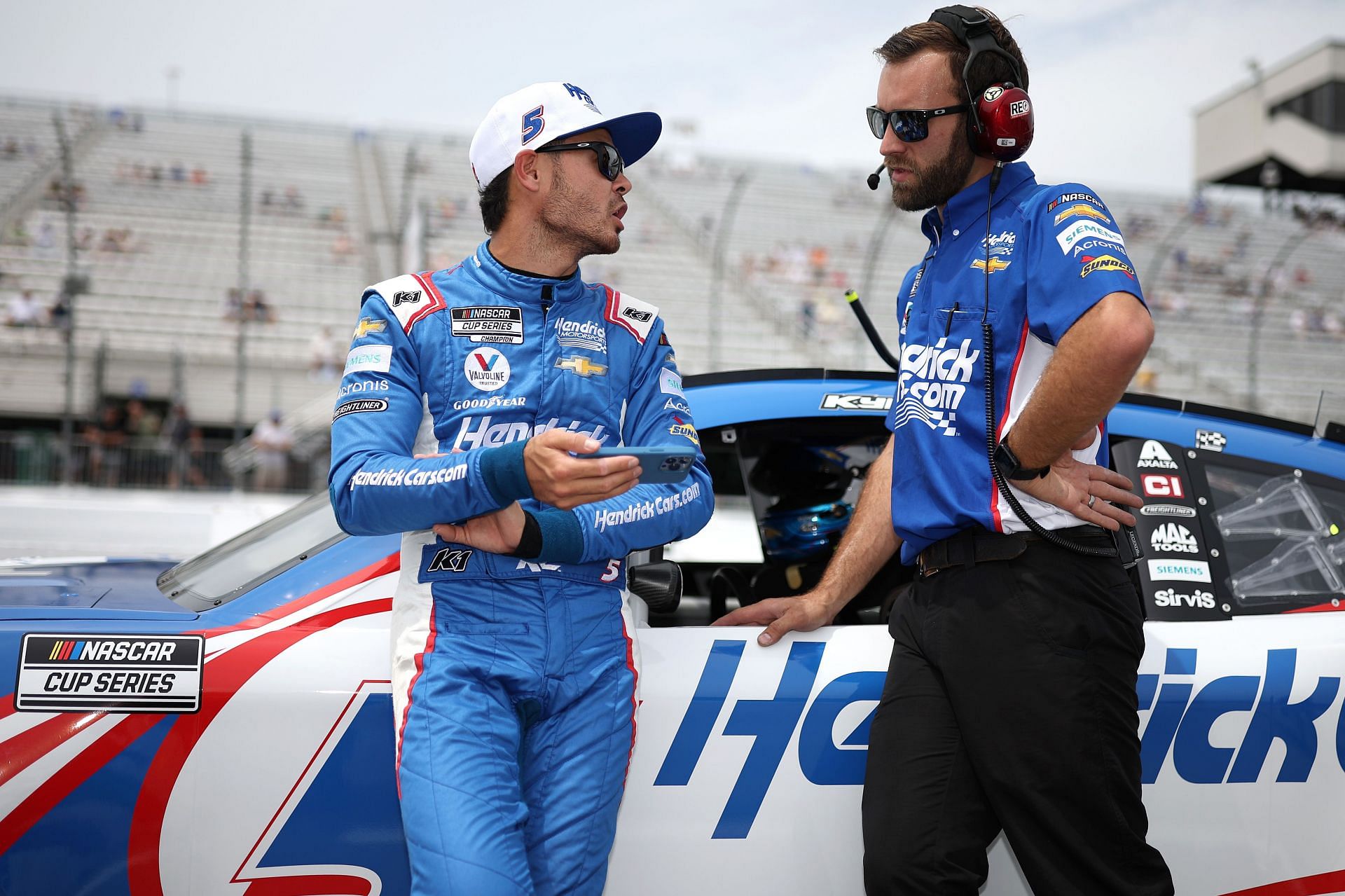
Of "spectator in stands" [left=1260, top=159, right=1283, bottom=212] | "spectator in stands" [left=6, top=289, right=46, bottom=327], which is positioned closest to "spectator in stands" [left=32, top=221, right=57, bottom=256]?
"spectator in stands" [left=6, top=289, right=46, bottom=327]

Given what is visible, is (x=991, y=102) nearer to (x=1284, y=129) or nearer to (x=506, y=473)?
(x=506, y=473)

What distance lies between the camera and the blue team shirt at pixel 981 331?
1.86 metres

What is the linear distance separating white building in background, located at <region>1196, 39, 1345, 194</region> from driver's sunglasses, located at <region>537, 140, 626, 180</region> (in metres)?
34.8

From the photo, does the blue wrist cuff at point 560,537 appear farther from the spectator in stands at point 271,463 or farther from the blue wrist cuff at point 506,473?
the spectator in stands at point 271,463

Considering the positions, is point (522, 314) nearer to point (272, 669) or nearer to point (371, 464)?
point (371, 464)

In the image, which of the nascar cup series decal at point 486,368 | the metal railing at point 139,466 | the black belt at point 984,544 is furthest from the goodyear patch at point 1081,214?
the metal railing at point 139,466

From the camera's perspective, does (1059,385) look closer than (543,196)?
Yes

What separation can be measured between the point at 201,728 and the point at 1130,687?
168cm

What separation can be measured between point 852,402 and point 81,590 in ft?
5.84

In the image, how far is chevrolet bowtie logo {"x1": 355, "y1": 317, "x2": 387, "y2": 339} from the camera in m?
1.92

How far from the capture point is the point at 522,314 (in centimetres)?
201

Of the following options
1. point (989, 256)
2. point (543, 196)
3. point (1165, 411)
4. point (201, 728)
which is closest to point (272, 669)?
point (201, 728)

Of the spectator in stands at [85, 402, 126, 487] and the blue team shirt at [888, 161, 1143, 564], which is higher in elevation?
the blue team shirt at [888, 161, 1143, 564]

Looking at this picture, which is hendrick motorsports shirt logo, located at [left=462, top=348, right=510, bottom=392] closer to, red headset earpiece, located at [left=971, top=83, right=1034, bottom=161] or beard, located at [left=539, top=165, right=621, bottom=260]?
beard, located at [left=539, top=165, right=621, bottom=260]
